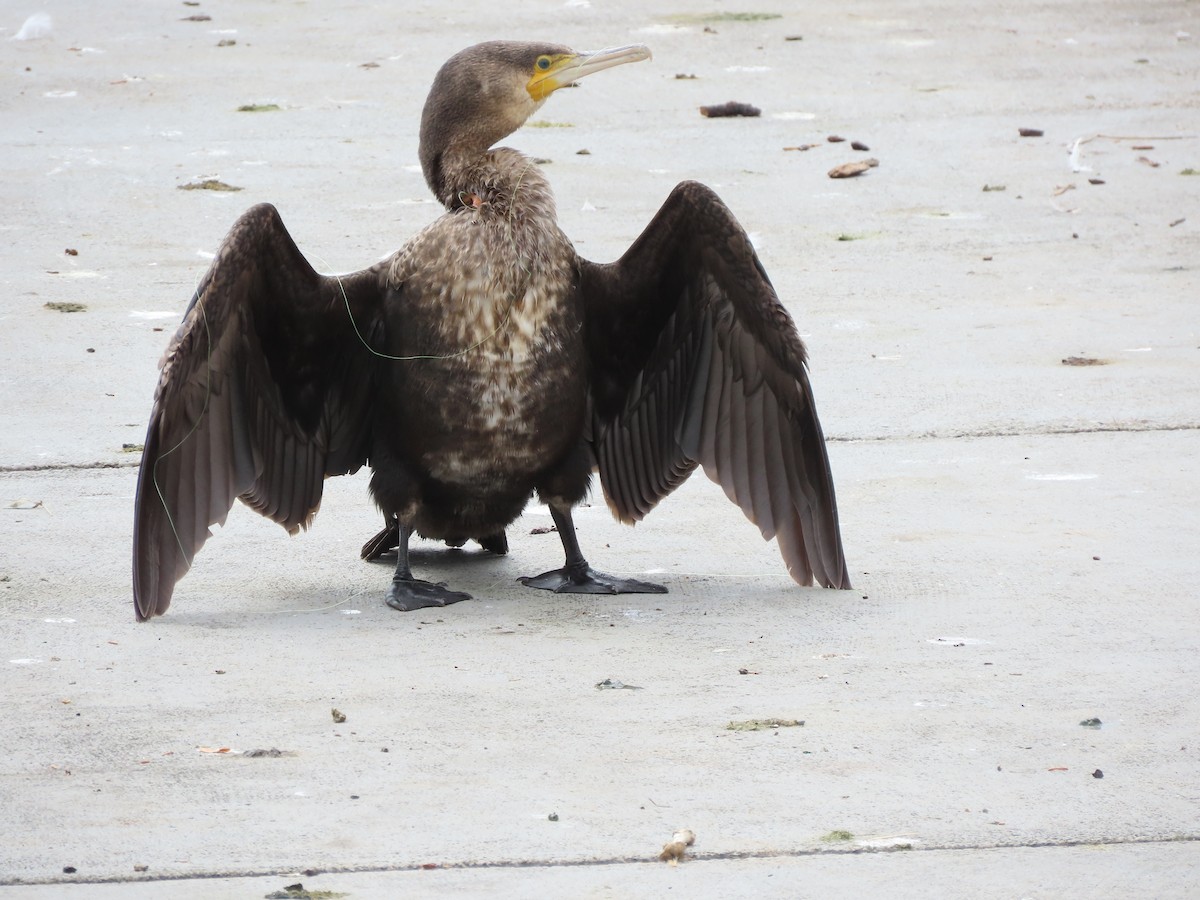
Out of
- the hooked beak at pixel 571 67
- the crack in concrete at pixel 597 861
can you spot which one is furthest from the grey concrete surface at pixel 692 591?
the hooked beak at pixel 571 67

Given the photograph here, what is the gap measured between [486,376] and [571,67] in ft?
3.14

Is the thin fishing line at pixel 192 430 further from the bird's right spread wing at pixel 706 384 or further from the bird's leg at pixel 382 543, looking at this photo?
the bird's right spread wing at pixel 706 384

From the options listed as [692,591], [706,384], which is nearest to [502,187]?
[706,384]

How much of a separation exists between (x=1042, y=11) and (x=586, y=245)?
6435 mm

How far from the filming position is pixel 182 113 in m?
10.4

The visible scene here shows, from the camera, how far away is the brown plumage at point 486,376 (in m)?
4.43

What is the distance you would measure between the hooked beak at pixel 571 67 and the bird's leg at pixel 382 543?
128 cm

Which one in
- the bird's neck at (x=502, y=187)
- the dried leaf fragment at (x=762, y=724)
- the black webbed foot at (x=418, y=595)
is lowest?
the black webbed foot at (x=418, y=595)

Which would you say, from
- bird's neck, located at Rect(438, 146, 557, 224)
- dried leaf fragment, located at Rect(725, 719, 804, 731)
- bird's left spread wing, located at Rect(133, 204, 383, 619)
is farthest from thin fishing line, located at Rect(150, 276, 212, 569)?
dried leaf fragment, located at Rect(725, 719, 804, 731)

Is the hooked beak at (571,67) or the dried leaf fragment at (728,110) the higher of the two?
the hooked beak at (571,67)

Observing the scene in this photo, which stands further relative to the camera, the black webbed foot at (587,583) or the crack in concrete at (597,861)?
the black webbed foot at (587,583)

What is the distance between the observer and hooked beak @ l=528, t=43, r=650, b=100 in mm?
4797

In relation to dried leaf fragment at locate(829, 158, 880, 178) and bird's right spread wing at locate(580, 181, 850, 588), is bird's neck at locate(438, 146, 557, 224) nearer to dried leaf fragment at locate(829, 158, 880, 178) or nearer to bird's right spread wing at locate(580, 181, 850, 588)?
bird's right spread wing at locate(580, 181, 850, 588)

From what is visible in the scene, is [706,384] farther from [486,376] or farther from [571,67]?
[571,67]
